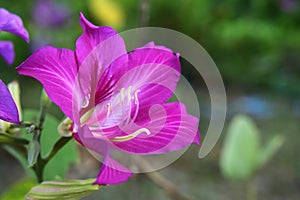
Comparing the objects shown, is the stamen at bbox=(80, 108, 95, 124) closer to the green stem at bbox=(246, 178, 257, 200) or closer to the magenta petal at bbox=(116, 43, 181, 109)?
the magenta petal at bbox=(116, 43, 181, 109)

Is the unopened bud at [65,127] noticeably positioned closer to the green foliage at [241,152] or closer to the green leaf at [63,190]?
the green leaf at [63,190]

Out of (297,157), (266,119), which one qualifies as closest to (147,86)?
(297,157)

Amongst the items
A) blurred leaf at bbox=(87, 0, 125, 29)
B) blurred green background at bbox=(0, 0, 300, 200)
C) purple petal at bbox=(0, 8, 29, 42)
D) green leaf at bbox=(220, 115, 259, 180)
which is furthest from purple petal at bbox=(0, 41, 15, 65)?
blurred leaf at bbox=(87, 0, 125, 29)

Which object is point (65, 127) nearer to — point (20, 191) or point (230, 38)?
point (20, 191)

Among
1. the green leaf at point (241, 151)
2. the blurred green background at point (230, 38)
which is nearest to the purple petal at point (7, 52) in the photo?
the green leaf at point (241, 151)

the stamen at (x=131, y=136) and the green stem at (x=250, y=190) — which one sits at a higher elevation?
the stamen at (x=131, y=136)

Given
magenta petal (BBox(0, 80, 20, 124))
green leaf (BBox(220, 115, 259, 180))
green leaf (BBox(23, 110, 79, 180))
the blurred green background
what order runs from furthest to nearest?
1. the blurred green background
2. green leaf (BBox(220, 115, 259, 180))
3. green leaf (BBox(23, 110, 79, 180))
4. magenta petal (BBox(0, 80, 20, 124))
